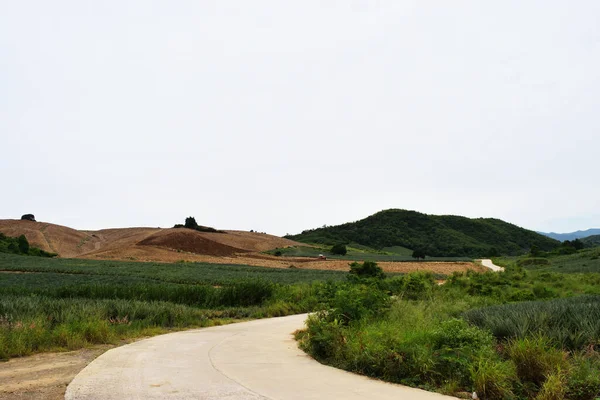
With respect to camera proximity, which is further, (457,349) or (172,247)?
(172,247)

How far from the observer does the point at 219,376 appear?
29.0 ft

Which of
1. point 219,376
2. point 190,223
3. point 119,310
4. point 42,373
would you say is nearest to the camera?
point 219,376

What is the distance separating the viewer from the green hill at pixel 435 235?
5113 inches

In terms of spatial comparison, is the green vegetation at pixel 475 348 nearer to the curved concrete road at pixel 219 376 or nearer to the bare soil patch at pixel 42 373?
the curved concrete road at pixel 219 376

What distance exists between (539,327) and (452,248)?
120m

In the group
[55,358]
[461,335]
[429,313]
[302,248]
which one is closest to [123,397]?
[55,358]

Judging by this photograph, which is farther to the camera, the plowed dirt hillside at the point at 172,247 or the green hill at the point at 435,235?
the green hill at the point at 435,235

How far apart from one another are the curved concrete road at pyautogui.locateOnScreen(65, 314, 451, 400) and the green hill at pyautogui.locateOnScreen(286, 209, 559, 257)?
110 m

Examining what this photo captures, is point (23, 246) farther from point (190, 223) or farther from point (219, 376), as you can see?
point (219, 376)

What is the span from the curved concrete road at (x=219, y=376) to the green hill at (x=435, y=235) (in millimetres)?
110226

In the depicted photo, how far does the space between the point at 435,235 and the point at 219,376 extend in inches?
5385

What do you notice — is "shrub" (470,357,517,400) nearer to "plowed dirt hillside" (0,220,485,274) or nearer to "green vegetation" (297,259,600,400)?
"green vegetation" (297,259,600,400)

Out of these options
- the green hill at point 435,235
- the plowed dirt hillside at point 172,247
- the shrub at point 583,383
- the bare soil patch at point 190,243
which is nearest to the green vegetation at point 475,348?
the shrub at point 583,383

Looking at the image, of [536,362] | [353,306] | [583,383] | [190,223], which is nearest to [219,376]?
[353,306]
